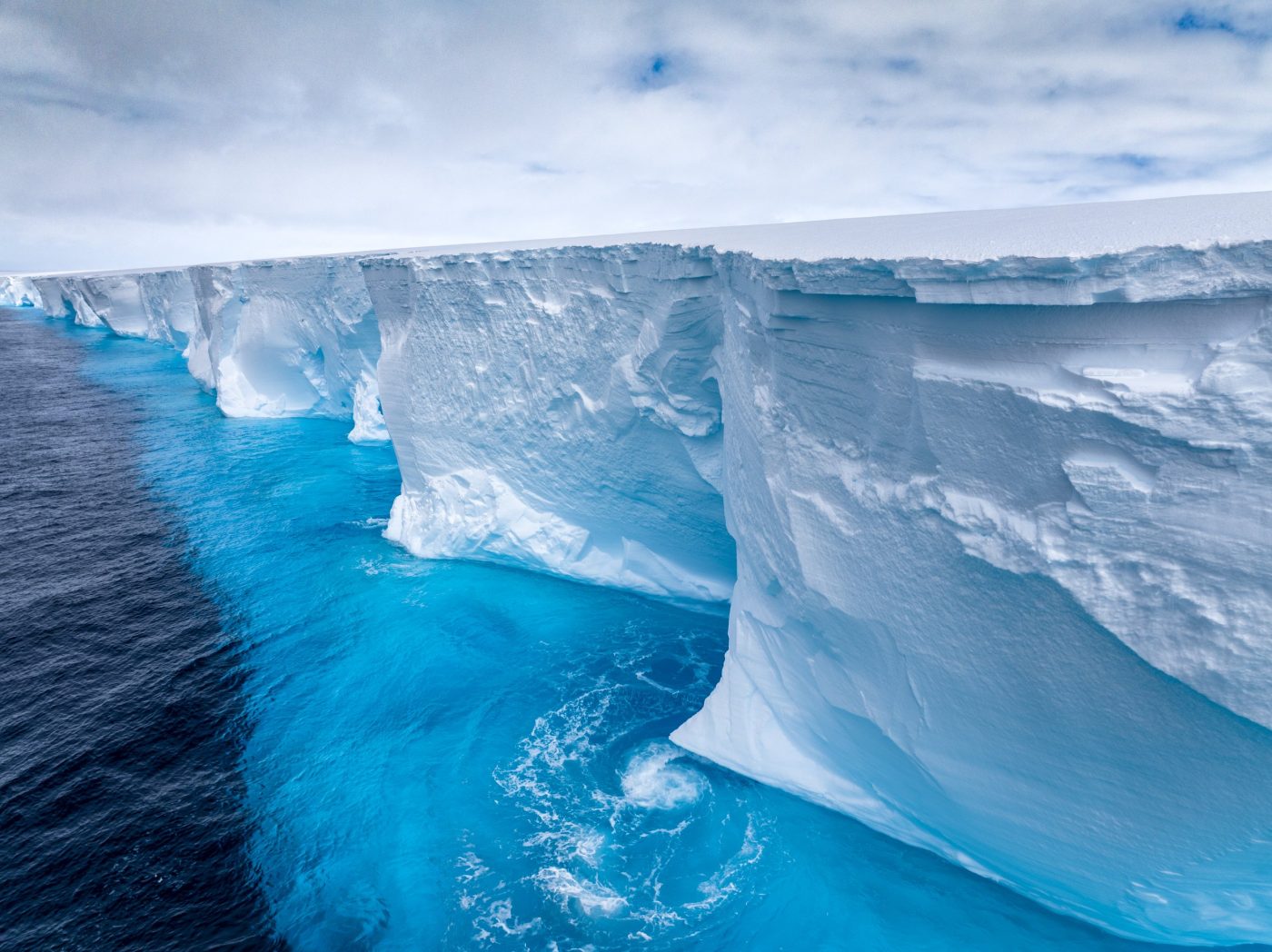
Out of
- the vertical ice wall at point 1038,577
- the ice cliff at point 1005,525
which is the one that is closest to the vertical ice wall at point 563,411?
the ice cliff at point 1005,525

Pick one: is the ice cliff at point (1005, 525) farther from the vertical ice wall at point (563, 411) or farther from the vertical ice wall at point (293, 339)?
the vertical ice wall at point (293, 339)

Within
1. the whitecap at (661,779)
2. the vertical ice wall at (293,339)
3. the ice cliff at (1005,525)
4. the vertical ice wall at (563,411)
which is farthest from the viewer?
the vertical ice wall at (293,339)

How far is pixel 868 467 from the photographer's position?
19.1ft

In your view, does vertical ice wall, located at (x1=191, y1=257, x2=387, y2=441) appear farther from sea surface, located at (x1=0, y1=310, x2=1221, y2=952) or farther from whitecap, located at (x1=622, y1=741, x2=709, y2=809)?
whitecap, located at (x1=622, y1=741, x2=709, y2=809)

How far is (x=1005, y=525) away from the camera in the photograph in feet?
15.8

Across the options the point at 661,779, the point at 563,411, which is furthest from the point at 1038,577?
the point at 563,411

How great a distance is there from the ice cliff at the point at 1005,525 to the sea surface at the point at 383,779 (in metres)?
0.92

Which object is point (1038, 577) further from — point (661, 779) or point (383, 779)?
point (383, 779)

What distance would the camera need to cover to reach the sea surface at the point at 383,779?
20.6 feet

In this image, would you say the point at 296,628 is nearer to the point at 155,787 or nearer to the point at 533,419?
the point at 155,787

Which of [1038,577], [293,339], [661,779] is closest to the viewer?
[1038,577]

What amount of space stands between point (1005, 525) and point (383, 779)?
7.58 m

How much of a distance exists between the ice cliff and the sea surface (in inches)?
36.2

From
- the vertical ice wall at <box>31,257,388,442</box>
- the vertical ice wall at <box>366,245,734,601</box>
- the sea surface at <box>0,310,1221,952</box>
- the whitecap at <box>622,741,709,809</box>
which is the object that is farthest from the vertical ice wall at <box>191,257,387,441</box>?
the whitecap at <box>622,741,709,809</box>
